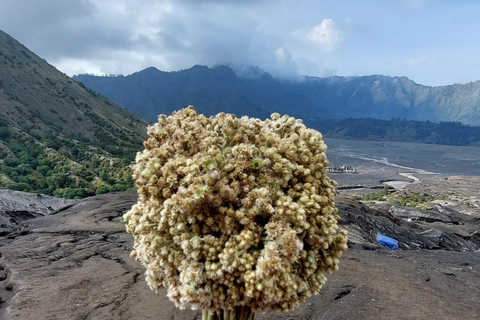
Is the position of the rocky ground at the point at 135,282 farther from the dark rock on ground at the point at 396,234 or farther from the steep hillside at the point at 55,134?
the steep hillside at the point at 55,134

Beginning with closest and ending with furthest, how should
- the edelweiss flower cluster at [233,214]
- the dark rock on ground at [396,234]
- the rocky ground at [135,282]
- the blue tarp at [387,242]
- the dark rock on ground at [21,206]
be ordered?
the edelweiss flower cluster at [233,214] → the rocky ground at [135,282] → the blue tarp at [387,242] → the dark rock on ground at [396,234] → the dark rock on ground at [21,206]

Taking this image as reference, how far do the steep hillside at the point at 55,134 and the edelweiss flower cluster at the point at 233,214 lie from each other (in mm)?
33000

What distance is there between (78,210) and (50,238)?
516cm

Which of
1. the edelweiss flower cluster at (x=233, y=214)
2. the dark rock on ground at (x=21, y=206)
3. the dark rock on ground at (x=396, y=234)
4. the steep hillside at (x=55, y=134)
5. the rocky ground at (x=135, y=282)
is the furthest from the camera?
the steep hillside at (x=55, y=134)

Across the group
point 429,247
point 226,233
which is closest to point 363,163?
point 429,247

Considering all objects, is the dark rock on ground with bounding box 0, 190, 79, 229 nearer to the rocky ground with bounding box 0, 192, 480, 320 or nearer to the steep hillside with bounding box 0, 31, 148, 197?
the rocky ground with bounding box 0, 192, 480, 320

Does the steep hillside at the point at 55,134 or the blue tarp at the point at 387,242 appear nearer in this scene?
the blue tarp at the point at 387,242

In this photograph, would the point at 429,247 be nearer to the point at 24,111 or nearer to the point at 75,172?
the point at 75,172

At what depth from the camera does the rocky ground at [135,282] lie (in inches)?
294

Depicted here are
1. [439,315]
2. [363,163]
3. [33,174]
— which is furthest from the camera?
[363,163]

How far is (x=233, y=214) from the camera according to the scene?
10.6 feet

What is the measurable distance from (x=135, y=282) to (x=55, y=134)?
62921 millimetres

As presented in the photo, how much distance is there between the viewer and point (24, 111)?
217ft

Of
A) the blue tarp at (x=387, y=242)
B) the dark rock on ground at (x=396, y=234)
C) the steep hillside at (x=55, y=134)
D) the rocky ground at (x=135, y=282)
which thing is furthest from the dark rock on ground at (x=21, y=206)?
the blue tarp at (x=387, y=242)
